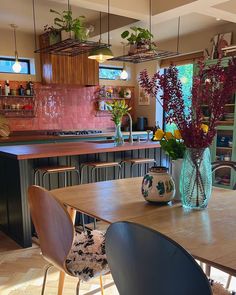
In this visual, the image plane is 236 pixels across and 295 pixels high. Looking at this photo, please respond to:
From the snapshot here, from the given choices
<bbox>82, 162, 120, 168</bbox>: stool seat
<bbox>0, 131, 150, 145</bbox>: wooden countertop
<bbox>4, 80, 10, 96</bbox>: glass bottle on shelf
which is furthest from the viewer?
<bbox>4, 80, 10, 96</bbox>: glass bottle on shelf

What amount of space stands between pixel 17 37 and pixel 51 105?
1.30 m

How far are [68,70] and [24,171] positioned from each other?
3.05m

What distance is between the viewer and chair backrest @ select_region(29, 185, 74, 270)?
52.6 inches

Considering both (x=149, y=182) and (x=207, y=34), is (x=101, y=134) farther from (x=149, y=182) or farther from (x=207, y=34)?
(x=149, y=182)

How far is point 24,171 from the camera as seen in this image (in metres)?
2.91

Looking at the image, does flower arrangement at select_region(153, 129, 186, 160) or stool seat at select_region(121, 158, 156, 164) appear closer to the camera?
flower arrangement at select_region(153, 129, 186, 160)

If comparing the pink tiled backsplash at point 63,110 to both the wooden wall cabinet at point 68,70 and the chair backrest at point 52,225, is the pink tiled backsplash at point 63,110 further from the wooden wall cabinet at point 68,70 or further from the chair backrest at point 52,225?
the chair backrest at point 52,225

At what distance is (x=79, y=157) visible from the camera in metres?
3.43

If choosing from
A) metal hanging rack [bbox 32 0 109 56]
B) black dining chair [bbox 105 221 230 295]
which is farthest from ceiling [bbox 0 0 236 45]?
black dining chair [bbox 105 221 230 295]

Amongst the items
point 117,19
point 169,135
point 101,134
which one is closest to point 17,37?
point 117,19

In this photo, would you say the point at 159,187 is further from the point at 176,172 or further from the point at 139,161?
the point at 139,161

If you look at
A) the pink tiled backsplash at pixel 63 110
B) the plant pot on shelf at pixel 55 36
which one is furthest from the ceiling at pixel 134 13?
the pink tiled backsplash at pixel 63 110

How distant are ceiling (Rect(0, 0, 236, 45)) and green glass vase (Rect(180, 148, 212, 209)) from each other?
2.48 meters

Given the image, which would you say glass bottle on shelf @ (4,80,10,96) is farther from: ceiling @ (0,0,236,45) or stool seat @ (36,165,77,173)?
stool seat @ (36,165,77,173)
